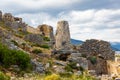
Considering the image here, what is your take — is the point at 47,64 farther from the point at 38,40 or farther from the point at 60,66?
the point at 38,40

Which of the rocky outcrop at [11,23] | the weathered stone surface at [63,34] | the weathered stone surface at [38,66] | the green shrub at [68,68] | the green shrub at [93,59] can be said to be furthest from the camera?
the rocky outcrop at [11,23]

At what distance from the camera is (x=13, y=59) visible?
32.1 meters

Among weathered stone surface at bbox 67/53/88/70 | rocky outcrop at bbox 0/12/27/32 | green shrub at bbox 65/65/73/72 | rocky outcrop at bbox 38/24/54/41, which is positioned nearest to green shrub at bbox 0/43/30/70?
green shrub at bbox 65/65/73/72

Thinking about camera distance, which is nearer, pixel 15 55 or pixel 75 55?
pixel 15 55

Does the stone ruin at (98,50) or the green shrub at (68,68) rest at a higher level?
the stone ruin at (98,50)

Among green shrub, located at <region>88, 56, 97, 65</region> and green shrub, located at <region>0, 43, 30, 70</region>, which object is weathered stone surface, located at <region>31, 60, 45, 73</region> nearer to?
green shrub, located at <region>0, 43, 30, 70</region>

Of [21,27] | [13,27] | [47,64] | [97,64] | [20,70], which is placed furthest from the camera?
[21,27]

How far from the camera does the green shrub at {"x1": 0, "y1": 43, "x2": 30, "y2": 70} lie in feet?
104

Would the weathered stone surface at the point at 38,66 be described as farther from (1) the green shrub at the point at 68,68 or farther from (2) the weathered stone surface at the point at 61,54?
(2) the weathered stone surface at the point at 61,54

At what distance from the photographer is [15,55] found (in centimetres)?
3278

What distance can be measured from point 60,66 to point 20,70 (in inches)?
270

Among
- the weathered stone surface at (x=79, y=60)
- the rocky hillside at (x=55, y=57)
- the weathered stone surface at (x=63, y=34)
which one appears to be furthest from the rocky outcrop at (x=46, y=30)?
the weathered stone surface at (x=79, y=60)

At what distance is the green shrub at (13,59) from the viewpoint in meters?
31.8

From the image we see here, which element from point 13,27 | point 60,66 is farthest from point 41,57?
point 13,27
